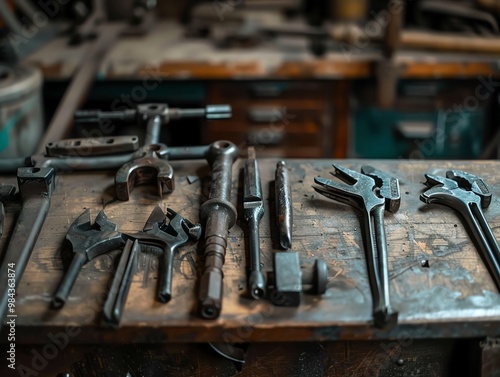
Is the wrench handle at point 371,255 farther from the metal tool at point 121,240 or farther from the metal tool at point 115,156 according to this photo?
the metal tool at point 115,156

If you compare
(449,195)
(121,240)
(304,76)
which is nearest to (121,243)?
(121,240)

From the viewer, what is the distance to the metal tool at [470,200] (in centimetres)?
109

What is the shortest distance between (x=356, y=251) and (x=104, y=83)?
1.62 metres

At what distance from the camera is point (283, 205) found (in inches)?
46.8

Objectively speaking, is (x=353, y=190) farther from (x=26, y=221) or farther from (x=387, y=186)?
(x=26, y=221)

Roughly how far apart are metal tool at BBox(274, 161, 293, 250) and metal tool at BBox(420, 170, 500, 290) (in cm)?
30

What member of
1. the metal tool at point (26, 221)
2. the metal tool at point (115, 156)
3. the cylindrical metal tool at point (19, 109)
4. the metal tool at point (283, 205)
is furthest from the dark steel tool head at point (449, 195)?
the cylindrical metal tool at point (19, 109)

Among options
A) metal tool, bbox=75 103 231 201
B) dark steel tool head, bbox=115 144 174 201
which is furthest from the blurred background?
dark steel tool head, bbox=115 144 174 201

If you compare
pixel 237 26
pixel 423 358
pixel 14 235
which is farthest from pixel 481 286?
pixel 237 26

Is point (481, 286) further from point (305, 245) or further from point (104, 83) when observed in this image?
point (104, 83)

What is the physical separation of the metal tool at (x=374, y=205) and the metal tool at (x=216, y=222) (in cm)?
21

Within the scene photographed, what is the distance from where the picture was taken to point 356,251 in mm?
1110

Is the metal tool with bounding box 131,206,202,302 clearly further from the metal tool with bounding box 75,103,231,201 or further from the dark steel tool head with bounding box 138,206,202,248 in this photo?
the metal tool with bounding box 75,103,231,201

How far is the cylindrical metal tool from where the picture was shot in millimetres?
1978
